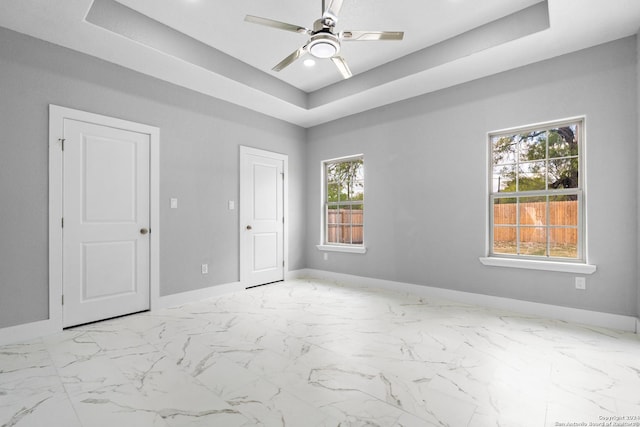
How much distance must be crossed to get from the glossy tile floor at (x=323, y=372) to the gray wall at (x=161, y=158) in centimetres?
65

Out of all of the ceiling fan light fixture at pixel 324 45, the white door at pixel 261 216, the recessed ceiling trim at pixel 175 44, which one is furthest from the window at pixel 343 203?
the ceiling fan light fixture at pixel 324 45

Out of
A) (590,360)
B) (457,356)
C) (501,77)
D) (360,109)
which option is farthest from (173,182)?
(590,360)

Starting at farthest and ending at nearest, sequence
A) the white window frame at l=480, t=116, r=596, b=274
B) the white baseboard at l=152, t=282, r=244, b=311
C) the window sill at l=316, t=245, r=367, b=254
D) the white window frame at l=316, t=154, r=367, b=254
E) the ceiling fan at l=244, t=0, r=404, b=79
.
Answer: the white window frame at l=316, t=154, r=367, b=254 → the window sill at l=316, t=245, r=367, b=254 → the white baseboard at l=152, t=282, r=244, b=311 → the white window frame at l=480, t=116, r=596, b=274 → the ceiling fan at l=244, t=0, r=404, b=79

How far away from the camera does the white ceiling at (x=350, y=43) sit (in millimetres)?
2635

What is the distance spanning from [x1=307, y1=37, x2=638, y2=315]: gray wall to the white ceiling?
0.27 meters

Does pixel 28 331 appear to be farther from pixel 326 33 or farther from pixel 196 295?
A: pixel 326 33

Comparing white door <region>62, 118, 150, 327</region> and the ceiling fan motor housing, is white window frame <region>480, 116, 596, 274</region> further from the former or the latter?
white door <region>62, 118, 150, 327</region>

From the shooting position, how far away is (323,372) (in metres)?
2.13

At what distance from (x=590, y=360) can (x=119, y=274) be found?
4.33 meters

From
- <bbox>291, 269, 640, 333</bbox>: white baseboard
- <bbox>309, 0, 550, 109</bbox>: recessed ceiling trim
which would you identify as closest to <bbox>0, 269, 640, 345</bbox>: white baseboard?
<bbox>291, 269, 640, 333</bbox>: white baseboard

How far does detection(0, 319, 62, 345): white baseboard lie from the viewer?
2625 millimetres

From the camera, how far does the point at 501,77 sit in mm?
3547

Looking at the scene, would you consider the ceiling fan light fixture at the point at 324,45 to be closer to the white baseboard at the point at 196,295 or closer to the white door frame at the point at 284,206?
the white door frame at the point at 284,206

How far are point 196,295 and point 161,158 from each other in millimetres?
1762
